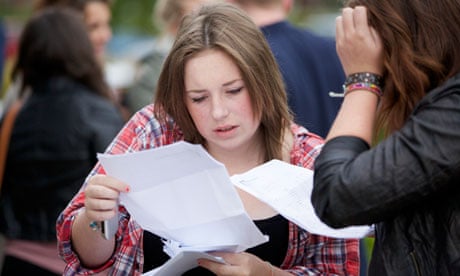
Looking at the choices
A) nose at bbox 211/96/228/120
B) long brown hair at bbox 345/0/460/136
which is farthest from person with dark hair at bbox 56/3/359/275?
long brown hair at bbox 345/0/460/136

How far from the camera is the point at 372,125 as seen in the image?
2.11 meters

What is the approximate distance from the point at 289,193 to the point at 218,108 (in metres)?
0.33

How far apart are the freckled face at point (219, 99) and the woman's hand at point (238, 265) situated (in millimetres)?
324

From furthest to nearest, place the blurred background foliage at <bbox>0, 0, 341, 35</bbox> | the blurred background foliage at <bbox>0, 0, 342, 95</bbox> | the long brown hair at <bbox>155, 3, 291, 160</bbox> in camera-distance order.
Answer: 1. the blurred background foliage at <bbox>0, 0, 341, 35</bbox>
2. the blurred background foliage at <bbox>0, 0, 342, 95</bbox>
3. the long brown hair at <bbox>155, 3, 291, 160</bbox>

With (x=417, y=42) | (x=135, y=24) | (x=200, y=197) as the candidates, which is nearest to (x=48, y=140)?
(x=200, y=197)

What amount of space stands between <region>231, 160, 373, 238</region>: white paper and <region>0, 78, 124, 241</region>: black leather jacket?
6.62 ft

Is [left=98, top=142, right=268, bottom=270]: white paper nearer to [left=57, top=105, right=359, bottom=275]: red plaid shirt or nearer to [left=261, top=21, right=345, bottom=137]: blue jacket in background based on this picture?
[left=57, top=105, right=359, bottom=275]: red plaid shirt

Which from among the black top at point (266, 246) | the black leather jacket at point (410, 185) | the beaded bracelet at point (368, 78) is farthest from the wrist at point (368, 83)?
the black top at point (266, 246)

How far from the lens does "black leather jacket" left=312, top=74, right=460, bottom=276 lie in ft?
6.36

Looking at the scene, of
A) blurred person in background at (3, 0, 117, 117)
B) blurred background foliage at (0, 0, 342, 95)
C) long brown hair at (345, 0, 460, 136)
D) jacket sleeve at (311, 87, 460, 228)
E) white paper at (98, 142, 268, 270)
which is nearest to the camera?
jacket sleeve at (311, 87, 460, 228)

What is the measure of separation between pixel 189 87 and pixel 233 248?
1.52 ft

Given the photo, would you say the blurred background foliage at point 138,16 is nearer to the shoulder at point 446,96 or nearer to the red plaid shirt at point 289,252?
the red plaid shirt at point 289,252

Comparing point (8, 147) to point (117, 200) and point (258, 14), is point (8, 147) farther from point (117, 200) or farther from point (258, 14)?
point (117, 200)

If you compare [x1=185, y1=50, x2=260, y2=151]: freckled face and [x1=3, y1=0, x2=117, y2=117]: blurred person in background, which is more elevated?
[x1=3, y1=0, x2=117, y2=117]: blurred person in background
